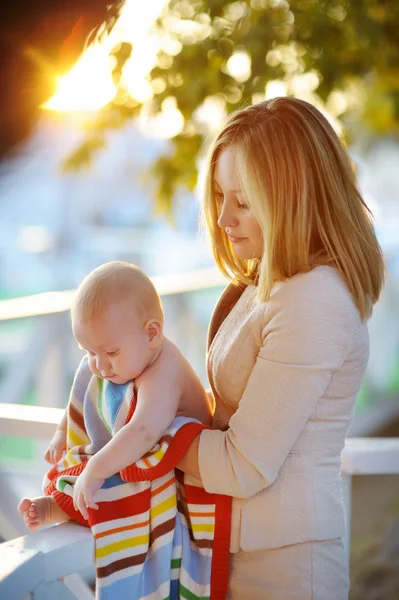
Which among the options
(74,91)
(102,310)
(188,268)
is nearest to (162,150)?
(74,91)

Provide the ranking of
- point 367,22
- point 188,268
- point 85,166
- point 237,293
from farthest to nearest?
point 188,268 → point 85,166 → point 367,22 → point 237,293

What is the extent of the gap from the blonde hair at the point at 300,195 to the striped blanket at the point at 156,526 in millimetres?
323

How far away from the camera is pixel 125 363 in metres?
1.31

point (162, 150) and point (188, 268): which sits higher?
point (162, 150)

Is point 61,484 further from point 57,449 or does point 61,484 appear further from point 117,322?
point 117,322

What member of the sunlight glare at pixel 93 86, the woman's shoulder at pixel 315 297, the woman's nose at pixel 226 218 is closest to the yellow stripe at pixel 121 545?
the woman's shoulder at pixel 315 297

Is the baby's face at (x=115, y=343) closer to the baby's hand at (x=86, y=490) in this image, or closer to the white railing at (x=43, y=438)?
the baby's hand at (x=86, y=490)

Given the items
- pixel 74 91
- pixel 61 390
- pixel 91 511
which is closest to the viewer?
pixel 91 511

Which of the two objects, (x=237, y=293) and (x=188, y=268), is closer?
(x=237, y=293)

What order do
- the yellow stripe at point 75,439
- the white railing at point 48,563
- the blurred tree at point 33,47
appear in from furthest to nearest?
the yellow stripe at point 75,439 → the white railing at point 48,563 → the blurred tree at point 33,47

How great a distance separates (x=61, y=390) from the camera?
12.0 feet

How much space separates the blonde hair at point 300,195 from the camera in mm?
1264

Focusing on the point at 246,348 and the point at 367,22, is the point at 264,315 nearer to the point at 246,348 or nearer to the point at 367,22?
the point at 246,348

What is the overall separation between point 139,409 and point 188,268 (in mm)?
13805
